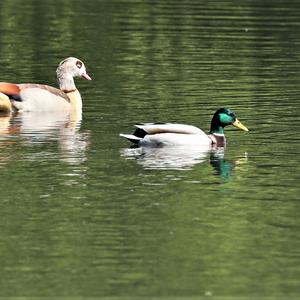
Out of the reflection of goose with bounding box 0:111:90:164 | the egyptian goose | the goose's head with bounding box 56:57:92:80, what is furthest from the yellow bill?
the goose's head with bounding box 56:57:92:80

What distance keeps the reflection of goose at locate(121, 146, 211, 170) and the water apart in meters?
0.03

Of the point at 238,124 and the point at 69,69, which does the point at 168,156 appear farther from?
the point at 69,69

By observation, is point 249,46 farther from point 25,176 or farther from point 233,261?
Answer: point 233,261

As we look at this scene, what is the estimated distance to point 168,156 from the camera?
1919cm

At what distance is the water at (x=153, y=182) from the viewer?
13.0 meters

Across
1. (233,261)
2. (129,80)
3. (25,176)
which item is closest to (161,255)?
(233,261)

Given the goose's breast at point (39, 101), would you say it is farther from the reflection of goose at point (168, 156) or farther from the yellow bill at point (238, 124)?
the reflection of goose at point (168, 156)

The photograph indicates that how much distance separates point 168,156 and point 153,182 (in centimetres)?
200

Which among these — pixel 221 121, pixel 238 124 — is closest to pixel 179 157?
pixel 221 121

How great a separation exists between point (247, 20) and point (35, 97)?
53.6ft

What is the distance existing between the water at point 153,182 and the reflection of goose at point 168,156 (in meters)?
0.03

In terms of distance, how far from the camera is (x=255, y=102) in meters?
24.8

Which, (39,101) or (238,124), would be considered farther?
(39,101)

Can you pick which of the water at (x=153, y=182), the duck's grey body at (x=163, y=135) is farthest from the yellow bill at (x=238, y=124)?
the duck's grey body at (x=163, y=135)
